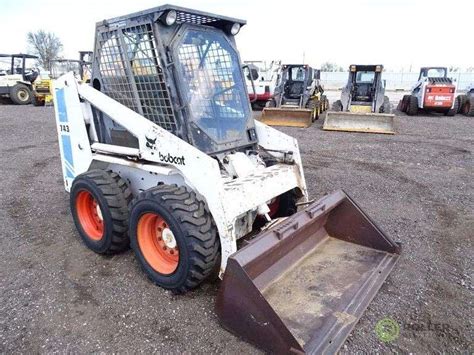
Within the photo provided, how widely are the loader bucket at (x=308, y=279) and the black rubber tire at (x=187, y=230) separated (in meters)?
0.32

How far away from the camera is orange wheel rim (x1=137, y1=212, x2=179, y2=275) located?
3.01m

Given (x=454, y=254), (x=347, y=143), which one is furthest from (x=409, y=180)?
(x=347, y=143)

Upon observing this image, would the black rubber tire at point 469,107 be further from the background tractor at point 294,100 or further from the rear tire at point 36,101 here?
the rear tire at point 36,101

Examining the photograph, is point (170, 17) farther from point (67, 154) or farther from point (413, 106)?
point (413, 106)

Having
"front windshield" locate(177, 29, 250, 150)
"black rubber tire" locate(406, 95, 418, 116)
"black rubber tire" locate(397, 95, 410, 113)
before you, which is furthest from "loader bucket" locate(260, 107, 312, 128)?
"front windshield" locate(177, 29, 250, 150)

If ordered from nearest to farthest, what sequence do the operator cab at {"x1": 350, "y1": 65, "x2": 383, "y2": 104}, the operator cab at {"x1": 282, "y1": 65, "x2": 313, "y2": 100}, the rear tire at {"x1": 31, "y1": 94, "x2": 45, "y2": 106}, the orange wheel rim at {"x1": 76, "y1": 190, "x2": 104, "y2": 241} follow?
the orange wheel rim at {"x1": 76, "y1": 190, "x2": 104, "y2": 241} < the operator cab at {"x1": 350, "y1": 65, "x2": 383, "y2": 104} < the operator cab at {"x1": 282, "y1": 65, "x2": 313, "y2": 100} < the rear tire at {"x1": 31, "y1": 94, "x2": 45, "y2": 106}

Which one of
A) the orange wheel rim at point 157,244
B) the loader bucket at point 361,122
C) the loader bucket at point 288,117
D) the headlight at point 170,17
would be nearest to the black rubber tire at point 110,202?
the orange wheel rim at point 157,244

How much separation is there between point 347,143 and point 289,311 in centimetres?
731

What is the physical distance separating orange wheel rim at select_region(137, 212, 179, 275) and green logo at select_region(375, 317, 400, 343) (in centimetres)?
161

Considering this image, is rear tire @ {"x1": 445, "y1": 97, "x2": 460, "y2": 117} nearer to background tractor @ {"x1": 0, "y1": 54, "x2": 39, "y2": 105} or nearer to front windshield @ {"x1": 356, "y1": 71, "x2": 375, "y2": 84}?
front windshield @ {"x1": 356, "y1": 71, "x2": 375, "y2": 84}

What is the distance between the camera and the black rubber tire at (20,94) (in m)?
18.7

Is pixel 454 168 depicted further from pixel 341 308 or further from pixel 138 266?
pixel 138 266

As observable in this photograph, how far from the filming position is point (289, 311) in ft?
8.46

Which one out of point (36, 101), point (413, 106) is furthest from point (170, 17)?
point (36, 101)
